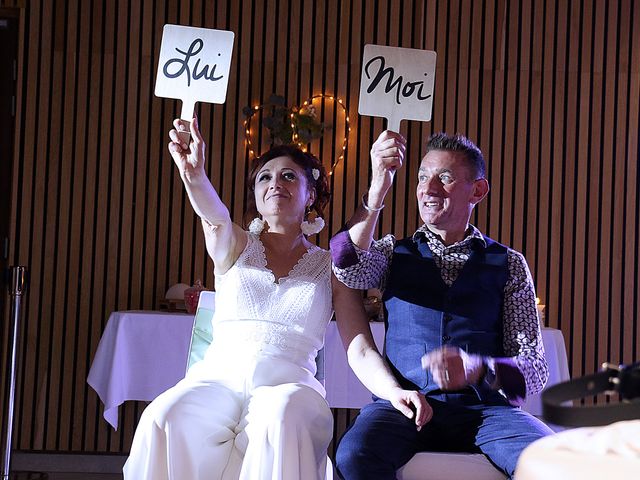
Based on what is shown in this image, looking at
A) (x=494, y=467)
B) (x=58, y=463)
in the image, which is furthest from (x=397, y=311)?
(x=58, y=463)

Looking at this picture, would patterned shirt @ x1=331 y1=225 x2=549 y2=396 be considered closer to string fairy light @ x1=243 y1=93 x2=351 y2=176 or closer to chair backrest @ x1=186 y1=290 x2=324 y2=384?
chair backrest @ x1=186 y1=290 x2=324 y2=384

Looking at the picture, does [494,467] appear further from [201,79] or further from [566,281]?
[566,281]

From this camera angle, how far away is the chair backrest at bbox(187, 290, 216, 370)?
328 cm

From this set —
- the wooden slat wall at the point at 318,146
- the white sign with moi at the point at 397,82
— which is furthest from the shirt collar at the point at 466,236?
the wooden slat wall at the point at 318,146

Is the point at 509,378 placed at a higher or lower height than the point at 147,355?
higher

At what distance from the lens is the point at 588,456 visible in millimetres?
869

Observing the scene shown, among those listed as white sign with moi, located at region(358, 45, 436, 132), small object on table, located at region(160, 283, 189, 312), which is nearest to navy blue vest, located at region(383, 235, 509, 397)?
white sign with moi, located at region(358, 45, 436, 132)

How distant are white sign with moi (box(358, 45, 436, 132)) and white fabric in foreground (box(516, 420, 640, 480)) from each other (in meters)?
2.09

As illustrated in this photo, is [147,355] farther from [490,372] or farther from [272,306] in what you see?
[490,372]

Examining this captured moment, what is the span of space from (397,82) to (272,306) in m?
0.87

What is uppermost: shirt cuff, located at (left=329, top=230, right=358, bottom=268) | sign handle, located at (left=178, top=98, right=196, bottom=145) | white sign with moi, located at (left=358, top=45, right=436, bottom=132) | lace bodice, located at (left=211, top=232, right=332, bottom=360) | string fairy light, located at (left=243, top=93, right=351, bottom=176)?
string fairy light, located at (left=243, top=93, right=351, bottom=176)

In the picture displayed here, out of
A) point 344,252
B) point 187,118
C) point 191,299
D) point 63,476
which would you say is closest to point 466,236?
point 344,252

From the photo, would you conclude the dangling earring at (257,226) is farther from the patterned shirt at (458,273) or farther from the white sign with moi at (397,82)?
the white sign with moi at (397,82)

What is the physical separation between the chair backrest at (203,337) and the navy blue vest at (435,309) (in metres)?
0.39
